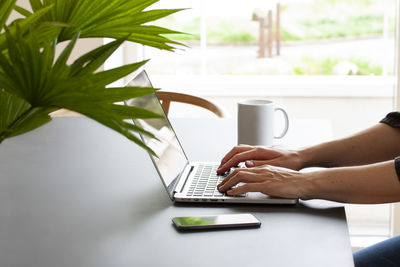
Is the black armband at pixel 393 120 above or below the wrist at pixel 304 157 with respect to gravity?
above

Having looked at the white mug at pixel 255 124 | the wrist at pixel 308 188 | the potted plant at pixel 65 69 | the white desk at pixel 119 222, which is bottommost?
the white desk at pixel 119 222

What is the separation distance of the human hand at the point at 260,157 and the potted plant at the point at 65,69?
2.18 feet

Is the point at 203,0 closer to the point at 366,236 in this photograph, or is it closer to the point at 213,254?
the point at 366,236

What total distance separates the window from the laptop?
8.32 feet

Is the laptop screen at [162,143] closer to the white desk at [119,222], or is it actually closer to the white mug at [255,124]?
the white desk at [119,222]

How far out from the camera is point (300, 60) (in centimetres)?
449

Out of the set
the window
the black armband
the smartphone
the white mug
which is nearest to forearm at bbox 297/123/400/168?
the black armband

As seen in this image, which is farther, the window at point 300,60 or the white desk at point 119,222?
the window at point 300,60

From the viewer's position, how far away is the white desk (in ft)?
3.43

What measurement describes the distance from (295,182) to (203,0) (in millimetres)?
2936

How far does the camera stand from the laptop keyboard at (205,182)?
135 cm

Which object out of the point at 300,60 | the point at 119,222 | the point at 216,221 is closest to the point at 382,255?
the point at 216,221

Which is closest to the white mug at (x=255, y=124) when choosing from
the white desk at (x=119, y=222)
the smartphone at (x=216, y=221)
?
the white desk at (x=119, y=222)

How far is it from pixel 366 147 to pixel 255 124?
28cm
